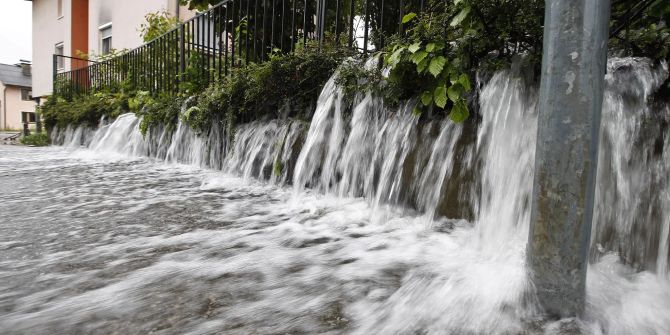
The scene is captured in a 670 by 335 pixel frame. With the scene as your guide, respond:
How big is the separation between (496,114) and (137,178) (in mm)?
3812

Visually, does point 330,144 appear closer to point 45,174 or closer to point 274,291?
point 274,291

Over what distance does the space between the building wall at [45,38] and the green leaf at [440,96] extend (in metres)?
20.8

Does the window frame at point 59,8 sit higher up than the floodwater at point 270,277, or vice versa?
the window frame at point 59,8

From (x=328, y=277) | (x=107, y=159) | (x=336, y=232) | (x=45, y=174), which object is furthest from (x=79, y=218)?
(x=107, y=159)

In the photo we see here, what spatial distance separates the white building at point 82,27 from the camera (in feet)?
46.8

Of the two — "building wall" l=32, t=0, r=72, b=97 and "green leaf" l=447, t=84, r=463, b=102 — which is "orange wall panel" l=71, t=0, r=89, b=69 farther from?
"green leaf" l=447, t=84, r=463, b=102

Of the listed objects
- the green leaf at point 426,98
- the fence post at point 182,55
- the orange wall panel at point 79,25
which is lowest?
the green leaf at point 426,98

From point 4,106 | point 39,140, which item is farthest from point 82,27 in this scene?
point 4,106

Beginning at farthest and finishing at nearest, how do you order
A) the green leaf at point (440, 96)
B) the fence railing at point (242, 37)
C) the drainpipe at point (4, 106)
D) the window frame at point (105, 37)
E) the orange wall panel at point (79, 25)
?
the drainpipe at point (4, 106)
the orange wall panel at point (79, 25)
the window frame at point (105, 37)
the fence railing at point (242, 37)
the green leaf at point (440, 96)

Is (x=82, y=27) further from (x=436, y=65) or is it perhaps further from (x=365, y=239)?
(x=365, y=239)

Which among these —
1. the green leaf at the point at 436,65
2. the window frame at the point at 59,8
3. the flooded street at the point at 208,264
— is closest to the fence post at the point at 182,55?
the flooded street at the point at 208,264

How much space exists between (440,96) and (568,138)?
54.8 inches

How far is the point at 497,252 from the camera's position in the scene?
6.82 ft

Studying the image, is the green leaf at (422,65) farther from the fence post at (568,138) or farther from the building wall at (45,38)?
the building wall at (45,38)
